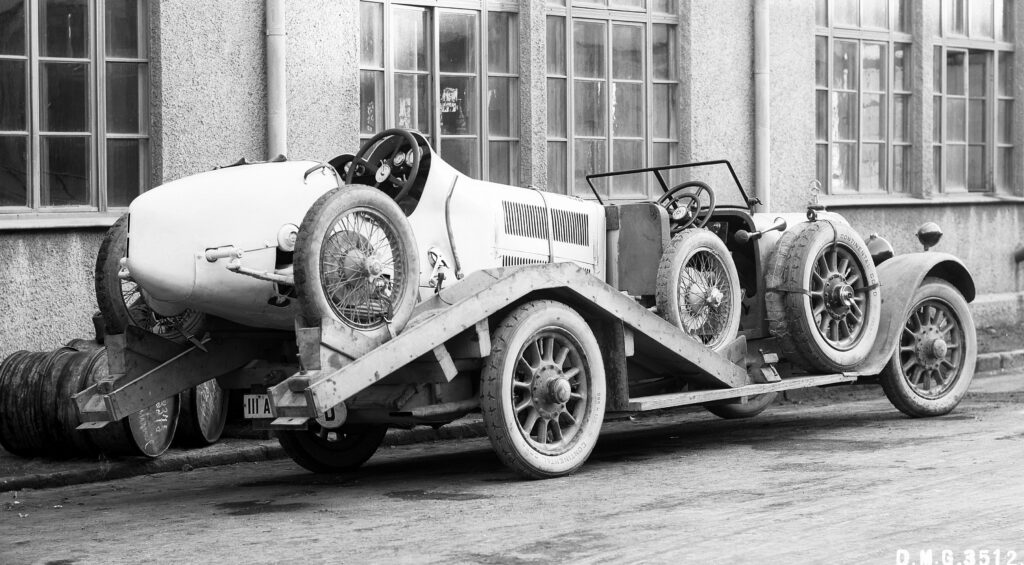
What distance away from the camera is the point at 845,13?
57.1ft

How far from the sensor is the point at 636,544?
6328 mm

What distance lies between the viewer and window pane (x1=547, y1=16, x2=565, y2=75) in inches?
580

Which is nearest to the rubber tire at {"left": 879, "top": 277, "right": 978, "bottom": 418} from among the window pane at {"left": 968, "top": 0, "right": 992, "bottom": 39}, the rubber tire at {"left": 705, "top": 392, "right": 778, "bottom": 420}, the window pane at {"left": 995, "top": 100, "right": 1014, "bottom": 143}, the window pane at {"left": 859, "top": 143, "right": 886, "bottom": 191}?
the rubber tire at {"left": 705, "top": 392, "right": 778, "bottom": 420}

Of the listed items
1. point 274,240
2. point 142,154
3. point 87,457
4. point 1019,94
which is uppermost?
point 1019,94

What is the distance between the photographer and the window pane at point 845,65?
17.2m

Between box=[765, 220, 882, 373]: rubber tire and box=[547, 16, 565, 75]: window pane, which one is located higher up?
box=[547, 16, 565, 75]: window pane

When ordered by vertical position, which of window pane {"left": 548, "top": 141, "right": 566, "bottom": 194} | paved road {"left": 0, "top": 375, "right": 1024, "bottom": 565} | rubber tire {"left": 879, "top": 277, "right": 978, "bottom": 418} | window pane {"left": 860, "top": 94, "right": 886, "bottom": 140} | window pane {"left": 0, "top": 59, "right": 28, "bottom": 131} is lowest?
paved road {"left": 0, "top": 375, "right": 1024, "bottom": 565}

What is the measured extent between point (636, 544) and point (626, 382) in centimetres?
289

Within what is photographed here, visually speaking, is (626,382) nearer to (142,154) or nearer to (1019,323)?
(142,154)

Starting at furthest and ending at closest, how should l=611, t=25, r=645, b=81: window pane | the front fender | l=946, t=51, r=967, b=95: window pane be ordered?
l=946, t=51, r=967, b=95: window pane
l=611, t=25, r=645, b=81: window pane
the front fender

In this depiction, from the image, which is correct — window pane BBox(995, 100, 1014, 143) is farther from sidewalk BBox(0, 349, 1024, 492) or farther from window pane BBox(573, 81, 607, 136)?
sidewalk BBox(0, 349, 1024, 492)

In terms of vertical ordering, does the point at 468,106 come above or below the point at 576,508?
above

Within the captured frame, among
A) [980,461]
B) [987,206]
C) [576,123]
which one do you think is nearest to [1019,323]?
[987,206]

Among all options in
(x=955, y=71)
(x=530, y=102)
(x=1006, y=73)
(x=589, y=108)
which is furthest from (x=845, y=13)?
(x=530, y=102)
